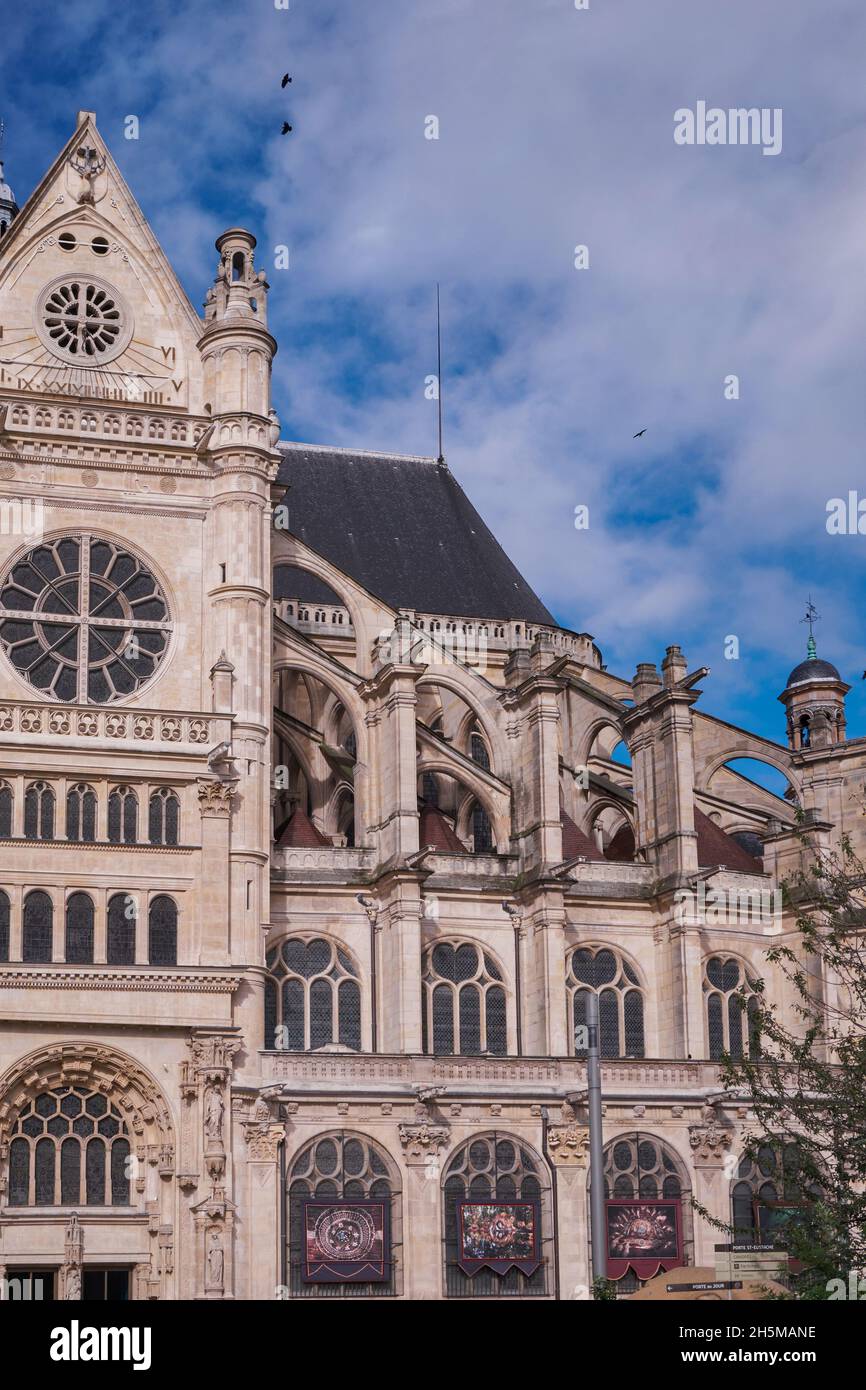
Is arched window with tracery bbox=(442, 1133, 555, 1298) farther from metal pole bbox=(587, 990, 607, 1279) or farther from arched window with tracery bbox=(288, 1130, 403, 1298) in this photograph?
metal pole bbox=(587, 990, 607, 1279)

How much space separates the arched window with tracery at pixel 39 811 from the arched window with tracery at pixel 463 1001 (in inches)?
334

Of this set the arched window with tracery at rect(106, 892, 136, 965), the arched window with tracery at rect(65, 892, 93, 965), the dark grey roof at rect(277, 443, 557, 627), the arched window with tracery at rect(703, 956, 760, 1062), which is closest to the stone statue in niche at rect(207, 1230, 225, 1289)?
the arched window with tracery at rect(106, 892, 136, 965)

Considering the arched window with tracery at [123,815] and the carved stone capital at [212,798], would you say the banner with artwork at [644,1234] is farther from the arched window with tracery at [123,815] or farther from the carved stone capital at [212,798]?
the arched window with tracery at [123,815]

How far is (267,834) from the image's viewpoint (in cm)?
3809

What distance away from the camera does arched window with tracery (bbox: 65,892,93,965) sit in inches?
1403

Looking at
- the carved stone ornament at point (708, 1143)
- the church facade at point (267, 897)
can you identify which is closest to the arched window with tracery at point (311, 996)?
the church facade at point (267, 897)

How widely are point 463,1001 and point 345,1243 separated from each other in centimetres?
618

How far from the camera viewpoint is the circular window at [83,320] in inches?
1582

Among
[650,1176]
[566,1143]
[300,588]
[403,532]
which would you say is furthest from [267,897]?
[403,532]

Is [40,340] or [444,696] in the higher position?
[40,340]

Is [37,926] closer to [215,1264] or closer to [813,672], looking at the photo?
[215,1264]

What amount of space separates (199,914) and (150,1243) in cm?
584

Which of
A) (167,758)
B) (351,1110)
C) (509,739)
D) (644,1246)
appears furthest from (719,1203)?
(167,758)
